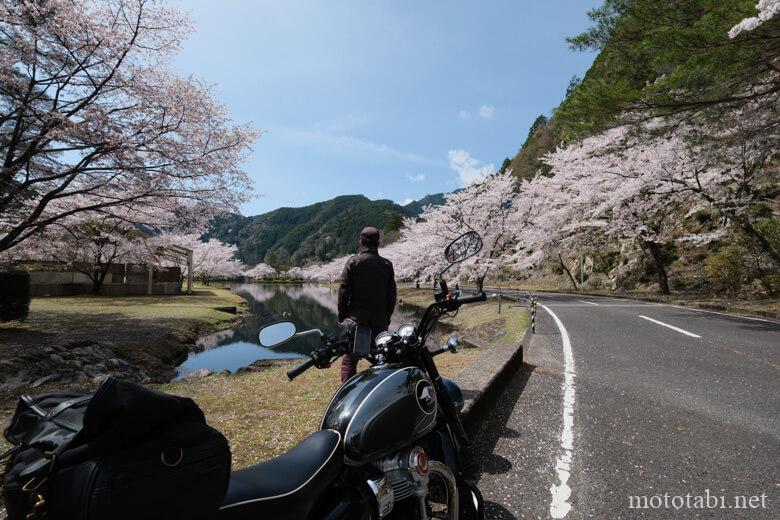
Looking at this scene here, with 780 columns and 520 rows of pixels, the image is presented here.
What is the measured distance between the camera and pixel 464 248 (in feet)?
8.21

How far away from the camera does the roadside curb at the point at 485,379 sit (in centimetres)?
367

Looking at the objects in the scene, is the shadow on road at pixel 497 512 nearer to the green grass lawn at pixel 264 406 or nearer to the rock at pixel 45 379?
the green grass lawn at pixel 264 406

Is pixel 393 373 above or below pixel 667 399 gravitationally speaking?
above

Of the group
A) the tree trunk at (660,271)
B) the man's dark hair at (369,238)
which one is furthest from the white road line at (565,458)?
the tree trunk at (660,271)

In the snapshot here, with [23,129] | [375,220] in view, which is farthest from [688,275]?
[375,220]

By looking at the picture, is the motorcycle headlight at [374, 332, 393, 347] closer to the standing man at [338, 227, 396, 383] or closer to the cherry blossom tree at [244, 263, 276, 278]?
the standing man at [338, 227, 396, 383]

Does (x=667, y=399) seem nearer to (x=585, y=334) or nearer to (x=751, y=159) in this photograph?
(x=585, y=334)

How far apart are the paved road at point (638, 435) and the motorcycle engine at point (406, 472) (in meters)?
1.19

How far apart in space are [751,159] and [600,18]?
10.0 m

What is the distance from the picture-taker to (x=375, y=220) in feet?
533

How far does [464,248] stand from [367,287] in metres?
1.98

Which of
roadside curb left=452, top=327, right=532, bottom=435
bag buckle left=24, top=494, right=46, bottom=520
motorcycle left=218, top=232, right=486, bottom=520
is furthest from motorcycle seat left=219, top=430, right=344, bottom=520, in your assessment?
roadside curb left=452, top=327, right=532, bottom=435

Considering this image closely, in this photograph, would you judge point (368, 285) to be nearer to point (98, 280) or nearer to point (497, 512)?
point (497, 512)

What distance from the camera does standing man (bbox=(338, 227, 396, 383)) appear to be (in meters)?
4.30
